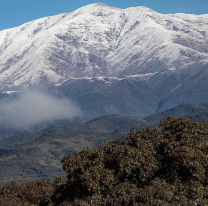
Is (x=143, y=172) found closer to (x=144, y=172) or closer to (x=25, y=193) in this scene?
(x=144, y=172)

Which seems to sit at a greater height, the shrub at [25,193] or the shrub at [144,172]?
the shrub at [144,172]

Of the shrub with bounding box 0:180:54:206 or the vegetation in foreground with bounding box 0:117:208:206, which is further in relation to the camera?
the shrub with bounding box 0:180:54:206

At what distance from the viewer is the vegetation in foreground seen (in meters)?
54.2

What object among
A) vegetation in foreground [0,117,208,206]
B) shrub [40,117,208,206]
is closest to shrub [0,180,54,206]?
vegetation in foreground [0,117,208,206]

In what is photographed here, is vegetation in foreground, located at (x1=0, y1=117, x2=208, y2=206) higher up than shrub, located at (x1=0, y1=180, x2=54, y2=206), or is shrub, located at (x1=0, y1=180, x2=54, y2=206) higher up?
vegetation in foreground, located at (x1=0, y1=117, x2=208, y2=206)

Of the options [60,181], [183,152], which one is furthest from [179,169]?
[60,181]

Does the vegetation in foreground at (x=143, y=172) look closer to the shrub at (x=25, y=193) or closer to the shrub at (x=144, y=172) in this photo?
the shrub at (x=144, y=172)

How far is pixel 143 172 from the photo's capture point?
5809 cm

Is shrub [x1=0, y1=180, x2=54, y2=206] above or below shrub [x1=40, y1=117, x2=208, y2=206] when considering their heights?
below

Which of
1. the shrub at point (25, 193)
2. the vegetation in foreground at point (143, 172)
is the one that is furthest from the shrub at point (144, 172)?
the shrub at point (25, 193)

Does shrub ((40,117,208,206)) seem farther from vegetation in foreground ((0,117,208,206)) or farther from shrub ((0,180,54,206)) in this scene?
shrub ((0,180,54,206))

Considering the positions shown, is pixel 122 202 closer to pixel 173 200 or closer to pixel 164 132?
pixel 173 200

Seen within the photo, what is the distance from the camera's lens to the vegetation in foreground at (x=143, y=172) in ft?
178

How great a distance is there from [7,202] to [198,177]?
3227cm
